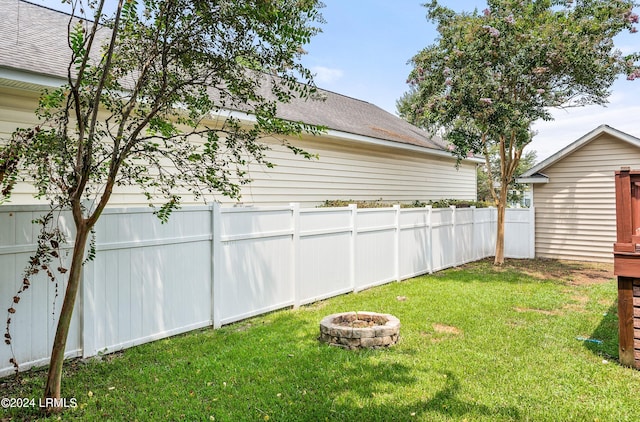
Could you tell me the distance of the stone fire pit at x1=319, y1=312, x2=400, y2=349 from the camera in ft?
15.4

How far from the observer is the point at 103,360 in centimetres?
424

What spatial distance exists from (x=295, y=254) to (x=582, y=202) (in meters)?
9.56

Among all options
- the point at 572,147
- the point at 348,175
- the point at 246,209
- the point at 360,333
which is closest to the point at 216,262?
the point at 246,209

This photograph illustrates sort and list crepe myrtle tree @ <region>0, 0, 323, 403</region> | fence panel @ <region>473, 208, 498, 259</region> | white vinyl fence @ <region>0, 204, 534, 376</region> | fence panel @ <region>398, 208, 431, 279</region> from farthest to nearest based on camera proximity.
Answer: fence panel @ <region>473, 208, 498, 259</region>
fence panel @ <region>398, 208, 431, 279</region>
white vinyl fence @ <region>0, 204, 534, 376</region>
crepe myrtle tree @ <region>0, 0, 323, 403</region>

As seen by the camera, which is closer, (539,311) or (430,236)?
(539,311)

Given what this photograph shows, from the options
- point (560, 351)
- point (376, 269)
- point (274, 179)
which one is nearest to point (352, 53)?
point (274, 179)

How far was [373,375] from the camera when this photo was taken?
12.9 feet

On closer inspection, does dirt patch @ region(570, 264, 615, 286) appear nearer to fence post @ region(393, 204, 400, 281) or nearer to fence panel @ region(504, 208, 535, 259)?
fence panel @ region(504, 208, 535, 259)

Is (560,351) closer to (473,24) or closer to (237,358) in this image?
(237,358)

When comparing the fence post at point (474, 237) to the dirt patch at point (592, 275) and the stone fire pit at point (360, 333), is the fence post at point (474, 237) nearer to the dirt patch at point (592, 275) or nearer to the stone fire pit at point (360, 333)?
the dirt patch at point (592, 275)

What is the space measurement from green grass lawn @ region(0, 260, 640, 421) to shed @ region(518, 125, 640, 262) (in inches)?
258

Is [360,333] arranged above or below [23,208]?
below

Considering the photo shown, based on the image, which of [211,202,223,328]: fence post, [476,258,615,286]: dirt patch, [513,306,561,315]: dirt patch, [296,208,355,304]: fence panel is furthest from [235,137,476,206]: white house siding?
[513,306,561,315]: dirt patch

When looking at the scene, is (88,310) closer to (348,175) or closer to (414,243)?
(414,243)
